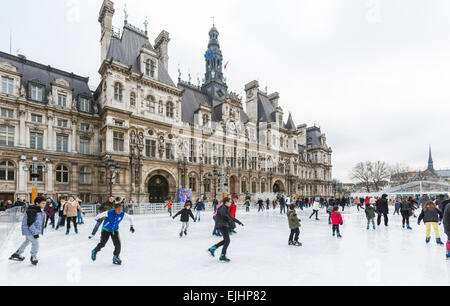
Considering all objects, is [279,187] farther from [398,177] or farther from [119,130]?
[398,177]

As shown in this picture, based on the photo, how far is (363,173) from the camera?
69.4 m

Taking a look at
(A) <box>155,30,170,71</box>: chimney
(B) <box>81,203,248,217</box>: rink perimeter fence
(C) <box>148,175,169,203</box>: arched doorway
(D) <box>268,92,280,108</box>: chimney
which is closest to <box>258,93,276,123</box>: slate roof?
(D) <box>268,92,280,108</box>: chimney

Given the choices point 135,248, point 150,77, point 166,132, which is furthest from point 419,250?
point 150,77

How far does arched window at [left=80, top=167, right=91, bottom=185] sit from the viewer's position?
84.2 ft

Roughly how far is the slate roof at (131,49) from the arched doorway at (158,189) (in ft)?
38.7

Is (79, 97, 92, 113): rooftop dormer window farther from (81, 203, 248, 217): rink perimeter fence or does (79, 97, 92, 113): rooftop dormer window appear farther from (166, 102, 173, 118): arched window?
(81, 203, 248, 217): rink perimeter fence

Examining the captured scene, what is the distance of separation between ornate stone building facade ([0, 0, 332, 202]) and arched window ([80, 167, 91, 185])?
105mm

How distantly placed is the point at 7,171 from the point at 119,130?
32.2ft

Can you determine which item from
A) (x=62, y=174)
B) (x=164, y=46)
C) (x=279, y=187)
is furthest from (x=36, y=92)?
(x=279, y=187)

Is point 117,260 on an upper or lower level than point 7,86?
lower

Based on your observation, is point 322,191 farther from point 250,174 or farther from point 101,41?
point 101,41

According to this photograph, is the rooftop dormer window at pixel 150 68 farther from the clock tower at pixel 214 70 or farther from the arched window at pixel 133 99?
the clock tower at pixel 214 70

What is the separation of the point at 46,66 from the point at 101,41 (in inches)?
251

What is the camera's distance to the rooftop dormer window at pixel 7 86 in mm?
22156
